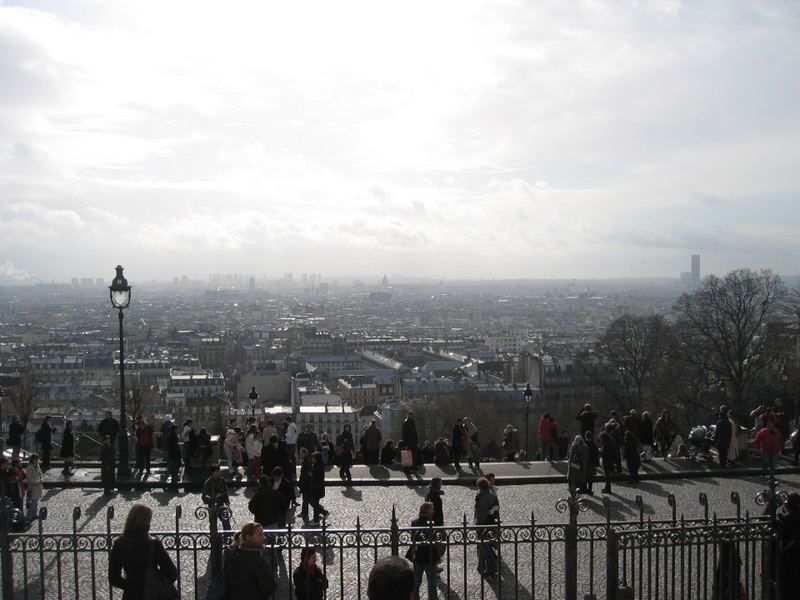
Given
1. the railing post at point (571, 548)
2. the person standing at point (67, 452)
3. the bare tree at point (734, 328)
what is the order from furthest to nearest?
1. the bare tree at point (734, 328)
2. the person standing at point (67, 452)
3. the railing post at point (571, 548)

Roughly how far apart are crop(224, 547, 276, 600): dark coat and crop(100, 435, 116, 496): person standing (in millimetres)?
9063

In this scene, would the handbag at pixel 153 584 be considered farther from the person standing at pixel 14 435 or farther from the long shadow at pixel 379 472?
the person standing at pixel 14 435

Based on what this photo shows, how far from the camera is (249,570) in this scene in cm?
773

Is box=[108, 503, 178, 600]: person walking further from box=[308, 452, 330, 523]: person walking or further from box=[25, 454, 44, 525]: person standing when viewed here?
box=[25, 454, 44, 525]: person standing

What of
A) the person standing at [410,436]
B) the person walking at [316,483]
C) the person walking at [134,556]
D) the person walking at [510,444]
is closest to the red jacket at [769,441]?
the person walking at [510,444]

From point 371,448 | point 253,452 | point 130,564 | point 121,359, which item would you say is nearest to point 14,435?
point 121,359

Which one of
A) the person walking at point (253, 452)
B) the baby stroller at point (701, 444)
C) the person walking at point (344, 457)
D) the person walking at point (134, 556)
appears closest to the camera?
the person walking at point (134, 556)

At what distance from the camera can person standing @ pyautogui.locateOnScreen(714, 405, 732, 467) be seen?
18.2m

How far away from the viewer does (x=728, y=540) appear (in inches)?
354

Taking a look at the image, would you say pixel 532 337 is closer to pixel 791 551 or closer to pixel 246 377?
pixel 246 377

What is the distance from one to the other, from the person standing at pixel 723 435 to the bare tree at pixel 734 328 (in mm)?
17112

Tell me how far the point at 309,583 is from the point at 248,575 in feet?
3.52

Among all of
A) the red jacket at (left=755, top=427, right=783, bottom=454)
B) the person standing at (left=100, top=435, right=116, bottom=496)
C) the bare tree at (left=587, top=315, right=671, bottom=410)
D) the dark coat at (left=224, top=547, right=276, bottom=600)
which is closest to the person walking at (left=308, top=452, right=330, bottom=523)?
the person standing at (left=100, top=435, right=116, bottom=496)

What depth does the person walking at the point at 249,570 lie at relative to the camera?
7.73 m
